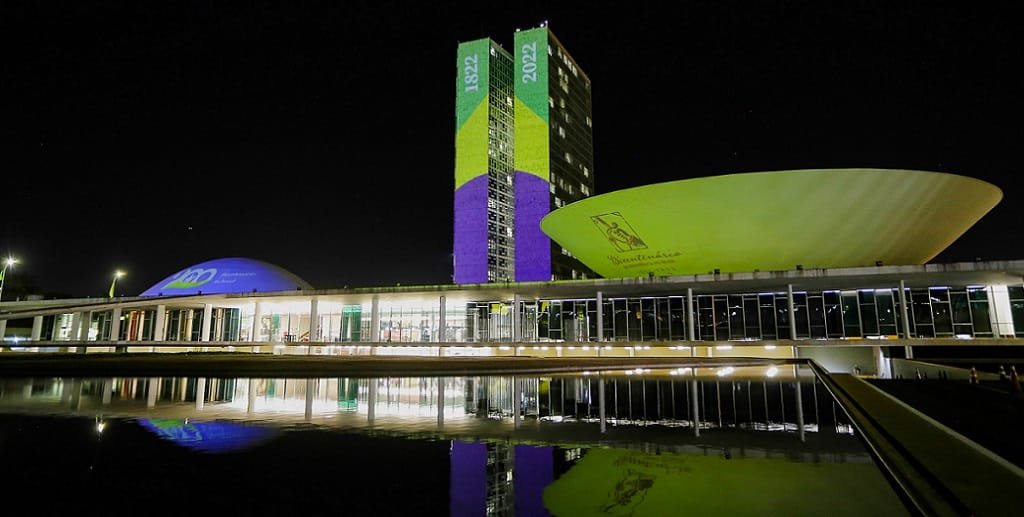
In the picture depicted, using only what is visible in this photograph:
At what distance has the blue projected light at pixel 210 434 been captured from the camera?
5.77m

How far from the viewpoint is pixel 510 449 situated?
5.68 m

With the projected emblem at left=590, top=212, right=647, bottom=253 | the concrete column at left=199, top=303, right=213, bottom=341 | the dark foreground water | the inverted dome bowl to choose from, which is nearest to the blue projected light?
the dark foreground water

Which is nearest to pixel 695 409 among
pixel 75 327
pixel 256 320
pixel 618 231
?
pixel 618 231

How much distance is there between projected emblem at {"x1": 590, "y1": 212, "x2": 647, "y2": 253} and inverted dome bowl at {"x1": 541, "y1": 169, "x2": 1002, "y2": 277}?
0.20 feet

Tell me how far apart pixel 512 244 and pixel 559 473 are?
296ft

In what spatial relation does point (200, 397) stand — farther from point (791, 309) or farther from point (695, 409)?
point (791, 309)

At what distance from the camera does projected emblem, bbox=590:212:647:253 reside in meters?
32.0

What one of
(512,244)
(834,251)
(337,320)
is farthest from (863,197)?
(512,244)

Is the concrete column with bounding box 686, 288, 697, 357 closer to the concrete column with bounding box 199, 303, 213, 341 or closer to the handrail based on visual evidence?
the handrail

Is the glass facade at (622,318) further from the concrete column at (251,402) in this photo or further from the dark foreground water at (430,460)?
the dark foreground water at (430,460)

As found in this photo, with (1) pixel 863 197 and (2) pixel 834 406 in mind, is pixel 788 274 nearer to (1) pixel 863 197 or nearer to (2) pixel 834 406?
(1) pixel 863 197

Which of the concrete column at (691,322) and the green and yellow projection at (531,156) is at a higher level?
the green and yellow projection at (531,156)

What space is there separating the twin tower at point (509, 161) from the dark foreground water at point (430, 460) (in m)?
79.0

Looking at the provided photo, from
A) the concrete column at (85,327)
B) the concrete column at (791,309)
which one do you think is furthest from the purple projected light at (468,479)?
the concrete column at (85,327)
